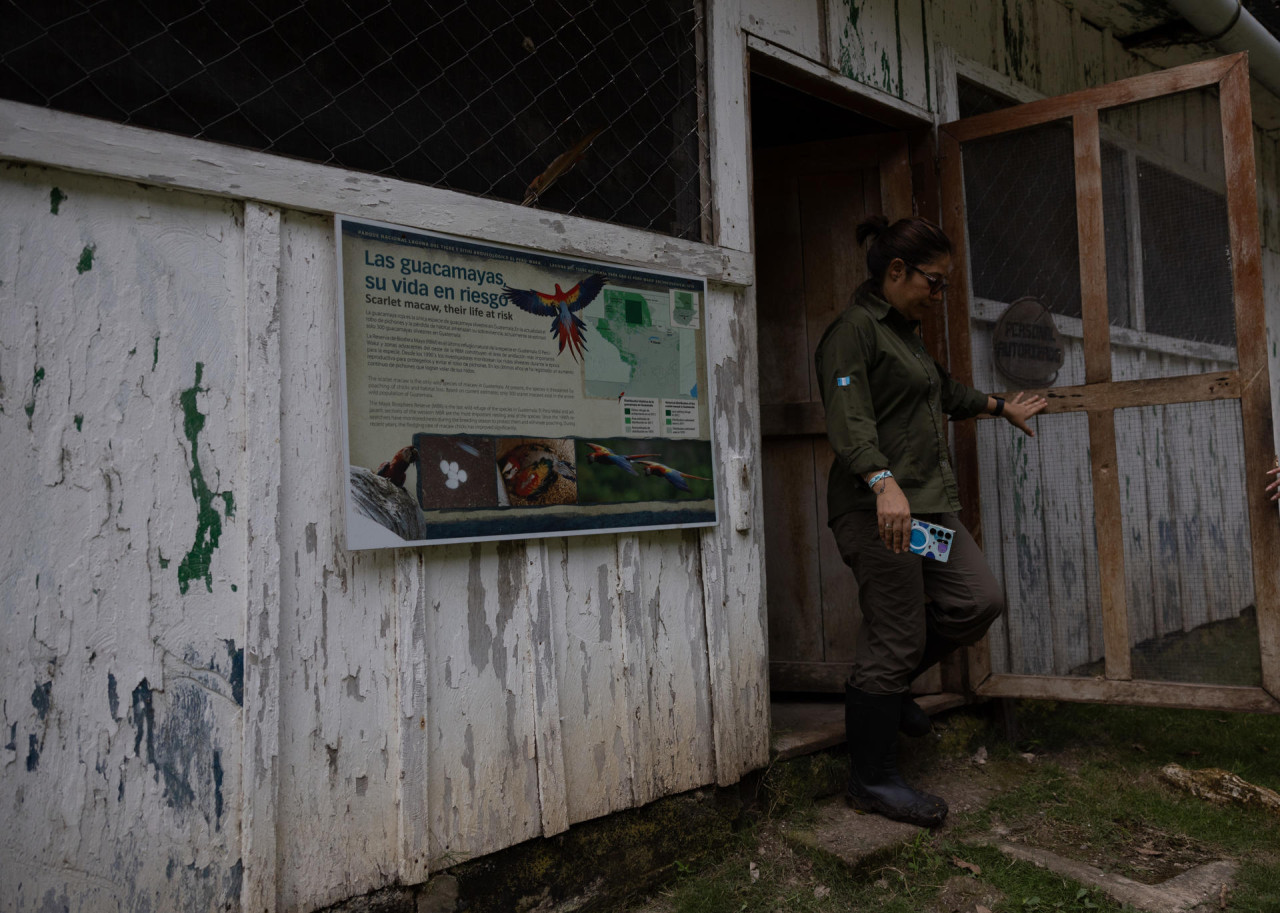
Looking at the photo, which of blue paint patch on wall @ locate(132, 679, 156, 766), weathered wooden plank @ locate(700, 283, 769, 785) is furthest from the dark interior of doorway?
blue paint patch on wall @ locate(132, 679, 156, 766)

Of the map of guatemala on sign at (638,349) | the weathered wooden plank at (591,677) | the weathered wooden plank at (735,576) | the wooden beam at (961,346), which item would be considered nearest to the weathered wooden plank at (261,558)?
the weathered wooden plank at (591,677)

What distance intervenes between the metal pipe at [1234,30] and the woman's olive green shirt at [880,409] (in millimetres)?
2604

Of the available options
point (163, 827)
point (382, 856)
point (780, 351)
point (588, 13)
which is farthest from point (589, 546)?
point (780, 351)

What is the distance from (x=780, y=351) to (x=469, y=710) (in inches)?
95.1

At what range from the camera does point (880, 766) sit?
9.68 ft

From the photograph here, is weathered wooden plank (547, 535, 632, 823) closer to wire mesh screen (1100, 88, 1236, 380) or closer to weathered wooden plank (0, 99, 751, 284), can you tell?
weathered wooden plank (0, 99, 751, 284)

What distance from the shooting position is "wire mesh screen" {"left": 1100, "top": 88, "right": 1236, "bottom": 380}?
3.16 metres

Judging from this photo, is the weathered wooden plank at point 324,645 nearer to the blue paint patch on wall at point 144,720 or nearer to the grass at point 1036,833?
the blue paint patch on wall at point 144,720

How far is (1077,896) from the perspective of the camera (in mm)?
2410

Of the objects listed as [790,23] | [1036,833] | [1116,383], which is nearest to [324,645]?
[1036,833]

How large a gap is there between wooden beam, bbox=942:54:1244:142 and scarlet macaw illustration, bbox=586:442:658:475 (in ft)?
7.06

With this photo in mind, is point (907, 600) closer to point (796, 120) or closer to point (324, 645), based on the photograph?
point (324, 645)

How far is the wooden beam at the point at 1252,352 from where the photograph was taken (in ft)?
9.92

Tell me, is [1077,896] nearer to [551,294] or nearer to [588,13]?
[551,294]
